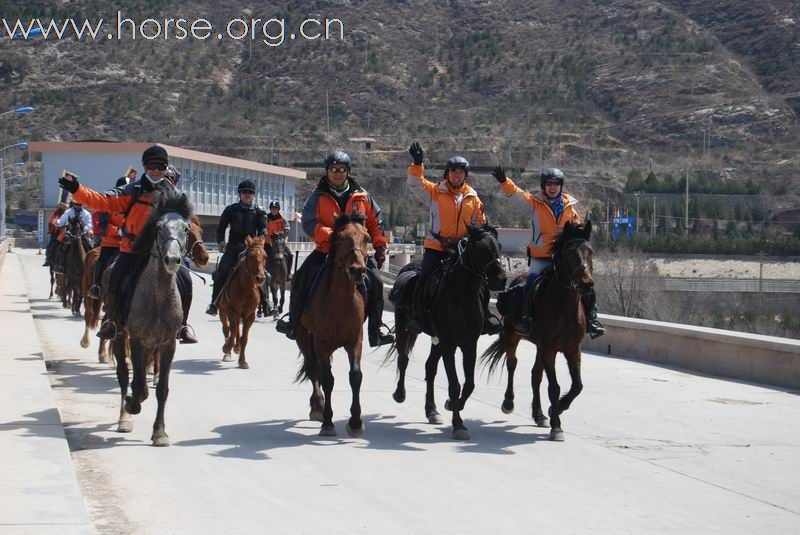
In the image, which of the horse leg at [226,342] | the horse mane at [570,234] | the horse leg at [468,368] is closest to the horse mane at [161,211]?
the horse leg at [468,368]

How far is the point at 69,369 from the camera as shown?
667 inches

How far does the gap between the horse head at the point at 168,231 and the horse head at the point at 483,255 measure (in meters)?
2.72

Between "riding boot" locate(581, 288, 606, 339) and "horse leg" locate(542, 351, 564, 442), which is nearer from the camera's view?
"horse leg" locate(542, 351, 564, 442)

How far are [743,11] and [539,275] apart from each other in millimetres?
178393

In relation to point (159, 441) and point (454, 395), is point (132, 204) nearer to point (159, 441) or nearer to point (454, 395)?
point (159, 441)

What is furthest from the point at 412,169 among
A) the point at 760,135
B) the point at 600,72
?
the point at 600,72

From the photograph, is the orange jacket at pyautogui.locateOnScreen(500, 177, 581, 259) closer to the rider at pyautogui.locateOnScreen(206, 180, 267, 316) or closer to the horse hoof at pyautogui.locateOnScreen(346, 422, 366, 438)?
the horse hoof at pyautogui.locateOnScreen(346, 422, 366, 438)

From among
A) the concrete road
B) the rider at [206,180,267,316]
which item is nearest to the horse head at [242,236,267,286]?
the rider at [206,180,267,316]

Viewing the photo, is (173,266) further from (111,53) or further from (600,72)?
(111,53)

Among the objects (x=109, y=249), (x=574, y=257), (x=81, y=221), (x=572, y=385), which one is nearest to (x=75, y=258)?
(x=81, y=221)

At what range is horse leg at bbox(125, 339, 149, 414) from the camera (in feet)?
38.0

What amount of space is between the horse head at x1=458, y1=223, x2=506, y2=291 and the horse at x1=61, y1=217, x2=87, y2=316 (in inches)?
608

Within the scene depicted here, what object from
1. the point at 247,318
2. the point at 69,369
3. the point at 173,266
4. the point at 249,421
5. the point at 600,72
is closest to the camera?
the point at 173,266

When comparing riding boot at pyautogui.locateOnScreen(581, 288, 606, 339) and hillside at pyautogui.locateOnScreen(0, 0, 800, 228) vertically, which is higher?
hillside at pyautogui.locateOnScreen(0, 0, 800, 228)
